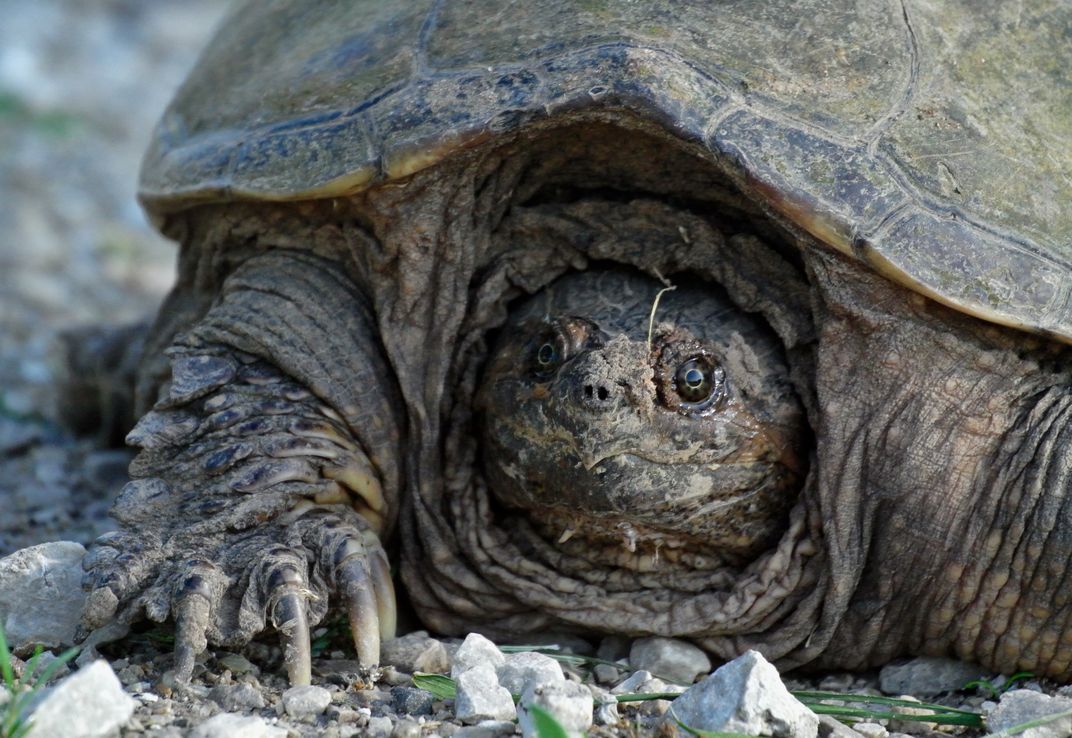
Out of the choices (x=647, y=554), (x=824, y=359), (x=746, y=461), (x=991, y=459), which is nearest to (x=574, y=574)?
(x=647, y=554)

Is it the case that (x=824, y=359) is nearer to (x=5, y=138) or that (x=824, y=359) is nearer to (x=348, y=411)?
(x=348, y=411)

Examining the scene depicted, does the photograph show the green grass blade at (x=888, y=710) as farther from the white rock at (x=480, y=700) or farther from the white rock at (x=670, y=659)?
the white rock at (x=480, y=700)

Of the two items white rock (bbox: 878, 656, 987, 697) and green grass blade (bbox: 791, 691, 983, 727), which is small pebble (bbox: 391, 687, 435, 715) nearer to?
green grass blade (bbox: 791, 691, 983, 727)

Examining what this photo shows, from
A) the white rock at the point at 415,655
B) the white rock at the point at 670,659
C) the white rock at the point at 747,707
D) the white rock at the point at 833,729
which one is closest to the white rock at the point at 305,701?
the white rock at the point at 415,655

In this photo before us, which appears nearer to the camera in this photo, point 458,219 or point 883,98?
point 883,98

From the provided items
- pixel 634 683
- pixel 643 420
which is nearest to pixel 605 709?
pixel 634 683

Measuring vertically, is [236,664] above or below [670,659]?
below

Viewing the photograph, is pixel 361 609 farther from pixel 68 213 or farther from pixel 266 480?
pixel 68 213
